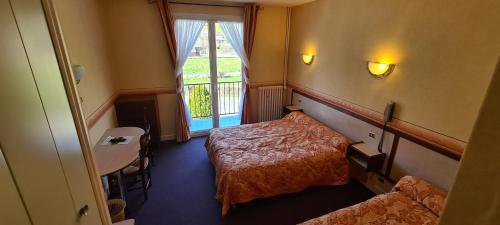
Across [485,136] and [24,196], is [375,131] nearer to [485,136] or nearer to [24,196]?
[485,136]

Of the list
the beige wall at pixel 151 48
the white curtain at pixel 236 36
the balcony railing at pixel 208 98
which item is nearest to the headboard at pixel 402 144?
the beige wall at pixel 151 48

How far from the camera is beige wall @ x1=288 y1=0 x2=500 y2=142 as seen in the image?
5.63 ft

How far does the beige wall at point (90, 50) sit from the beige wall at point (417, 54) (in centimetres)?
314

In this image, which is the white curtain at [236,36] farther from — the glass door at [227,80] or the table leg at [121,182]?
the table leg at [121,182]

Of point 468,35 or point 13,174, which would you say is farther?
point 468,35

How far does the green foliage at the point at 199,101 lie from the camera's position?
4.29 m

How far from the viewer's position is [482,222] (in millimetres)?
407

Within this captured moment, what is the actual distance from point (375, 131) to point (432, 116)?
62 centimetres

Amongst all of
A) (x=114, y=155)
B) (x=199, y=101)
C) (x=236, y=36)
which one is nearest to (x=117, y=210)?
(x=114, y=155)

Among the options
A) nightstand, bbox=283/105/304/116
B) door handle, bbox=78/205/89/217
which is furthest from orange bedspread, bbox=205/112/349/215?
door handle, bbox=78/205/89/217

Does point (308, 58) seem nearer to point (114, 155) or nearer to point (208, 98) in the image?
point (208, 98)

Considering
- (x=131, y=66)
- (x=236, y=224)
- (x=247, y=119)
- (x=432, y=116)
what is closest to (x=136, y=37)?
(x=131, y=66)

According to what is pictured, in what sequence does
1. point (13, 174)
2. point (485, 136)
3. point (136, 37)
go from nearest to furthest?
point (485, 136), point (13, 174), point (136, 37)

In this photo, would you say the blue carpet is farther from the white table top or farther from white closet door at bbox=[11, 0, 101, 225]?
white closet door at bbox=[11, 0, 101, 225]
